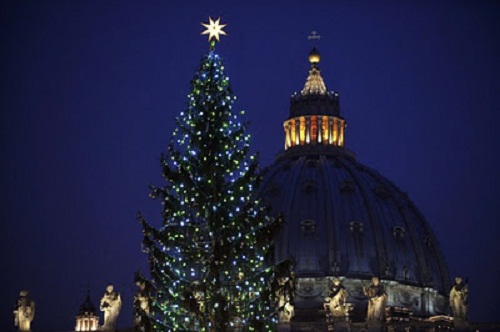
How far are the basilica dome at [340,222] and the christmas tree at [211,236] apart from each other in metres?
66.2

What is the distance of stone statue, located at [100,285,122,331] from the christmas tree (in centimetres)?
2688

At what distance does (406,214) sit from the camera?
113750 mm

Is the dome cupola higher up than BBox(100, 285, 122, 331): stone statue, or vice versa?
the dome cupola

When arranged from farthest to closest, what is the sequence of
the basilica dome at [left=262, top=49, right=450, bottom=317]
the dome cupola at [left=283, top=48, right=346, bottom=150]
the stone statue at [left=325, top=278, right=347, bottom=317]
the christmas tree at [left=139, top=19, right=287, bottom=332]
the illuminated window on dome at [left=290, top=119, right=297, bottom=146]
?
the illuminated window on dome at [left=290, top=119, right=297, bottom=146] → the dome cupola at [left=283, top=48, right=346, bottom=150] → the basilica dome at [left=262, top=49, right=450, bottom=317] → the stone statue at [left=325, top=278, right=347, bottom=317] → the christmas tree at [left=139, top=19, right=287, bottom=332]

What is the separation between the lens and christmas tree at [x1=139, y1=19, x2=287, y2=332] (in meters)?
37.1

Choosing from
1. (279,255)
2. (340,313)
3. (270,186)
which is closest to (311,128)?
(270,186)

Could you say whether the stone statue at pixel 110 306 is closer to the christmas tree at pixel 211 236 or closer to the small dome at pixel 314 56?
the christmas tree at pixel 211 236

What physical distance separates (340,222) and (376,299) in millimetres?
45067

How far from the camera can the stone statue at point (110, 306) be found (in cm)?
6494

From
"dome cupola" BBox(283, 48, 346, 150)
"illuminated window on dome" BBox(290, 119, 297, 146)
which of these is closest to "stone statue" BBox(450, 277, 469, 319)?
"dome cupola" BBox(283, 48, 346, 150)

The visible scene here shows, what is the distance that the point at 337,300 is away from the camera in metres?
68.1

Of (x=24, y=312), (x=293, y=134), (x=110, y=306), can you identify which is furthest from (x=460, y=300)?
(x=293, y=134)

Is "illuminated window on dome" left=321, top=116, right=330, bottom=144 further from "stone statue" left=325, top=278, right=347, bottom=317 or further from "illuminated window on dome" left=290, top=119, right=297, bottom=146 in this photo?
"stone statue" left=325, top=278, right=347, bottom=317

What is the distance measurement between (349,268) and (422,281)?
8.12 metres
